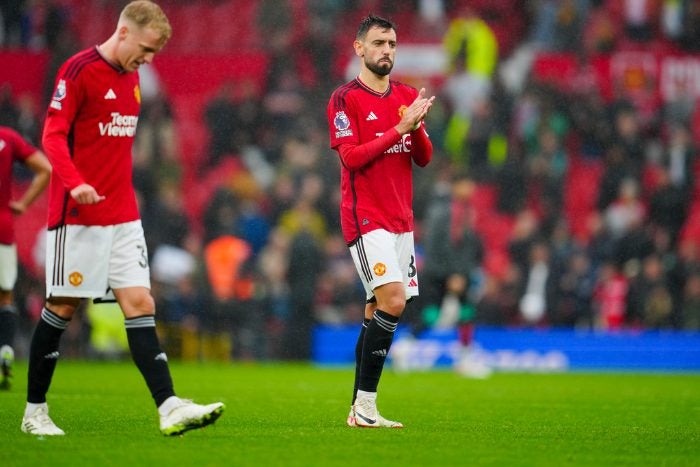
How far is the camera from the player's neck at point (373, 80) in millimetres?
8266

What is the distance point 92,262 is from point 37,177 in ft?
13.4

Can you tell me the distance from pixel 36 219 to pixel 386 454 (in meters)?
16.6

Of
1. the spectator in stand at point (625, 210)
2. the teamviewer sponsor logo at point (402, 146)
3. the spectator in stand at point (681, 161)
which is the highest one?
the spectator in stand at point (681, 161)

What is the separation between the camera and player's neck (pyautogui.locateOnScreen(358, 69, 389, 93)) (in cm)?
827

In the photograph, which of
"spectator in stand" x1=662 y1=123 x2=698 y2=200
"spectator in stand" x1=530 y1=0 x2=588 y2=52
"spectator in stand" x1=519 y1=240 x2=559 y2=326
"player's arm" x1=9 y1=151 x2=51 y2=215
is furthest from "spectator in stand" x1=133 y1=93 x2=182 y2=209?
"player's arm" x1=9 y1=151 x2=51 y2=215

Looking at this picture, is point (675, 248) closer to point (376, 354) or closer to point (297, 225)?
point (297, 225)

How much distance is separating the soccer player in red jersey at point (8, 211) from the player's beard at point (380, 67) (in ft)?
12.6

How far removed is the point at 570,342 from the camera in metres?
18.2

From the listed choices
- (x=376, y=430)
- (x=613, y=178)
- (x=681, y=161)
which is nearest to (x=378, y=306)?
(x=376, y=430)

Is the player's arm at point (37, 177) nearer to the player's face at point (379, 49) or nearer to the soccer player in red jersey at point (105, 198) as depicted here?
the soccer player in red jersey at point (105, 198)

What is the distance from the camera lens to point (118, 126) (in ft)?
23.8

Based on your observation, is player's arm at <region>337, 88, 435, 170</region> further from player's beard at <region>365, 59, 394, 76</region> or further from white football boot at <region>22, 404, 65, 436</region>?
white football boot at <region>22, 404, 65, 436</region>

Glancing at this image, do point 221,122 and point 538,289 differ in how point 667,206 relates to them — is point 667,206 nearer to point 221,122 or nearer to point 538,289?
point 538,289

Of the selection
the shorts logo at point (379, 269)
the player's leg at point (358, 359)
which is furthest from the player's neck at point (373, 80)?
the player's leg at point (358, 359)
